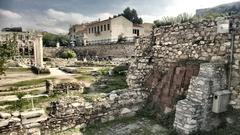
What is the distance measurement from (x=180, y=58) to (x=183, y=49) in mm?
349

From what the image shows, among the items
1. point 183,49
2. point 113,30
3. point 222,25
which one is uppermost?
point 113,30

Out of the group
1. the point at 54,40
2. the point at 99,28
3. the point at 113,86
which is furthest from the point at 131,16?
the point at 113,86

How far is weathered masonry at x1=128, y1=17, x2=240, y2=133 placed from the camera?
6.37 m

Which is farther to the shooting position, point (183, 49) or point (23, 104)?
point (183, 49)

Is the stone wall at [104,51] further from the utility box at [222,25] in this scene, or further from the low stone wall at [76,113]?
the utility box at [222,25]

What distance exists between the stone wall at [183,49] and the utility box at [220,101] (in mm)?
234

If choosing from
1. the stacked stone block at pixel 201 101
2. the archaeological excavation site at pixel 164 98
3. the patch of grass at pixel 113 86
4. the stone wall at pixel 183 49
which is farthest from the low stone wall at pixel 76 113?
the stacked stone block at pixel 201 101

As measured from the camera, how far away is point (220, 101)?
6.25 m

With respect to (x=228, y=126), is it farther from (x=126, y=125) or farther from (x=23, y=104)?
(x=23, y=104)

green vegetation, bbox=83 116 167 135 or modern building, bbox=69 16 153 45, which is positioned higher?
modern building, bbox=69 16 153 45

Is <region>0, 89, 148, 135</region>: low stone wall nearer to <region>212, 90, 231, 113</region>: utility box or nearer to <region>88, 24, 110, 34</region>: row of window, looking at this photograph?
<region>212, 90, 231, 113</region>: utility box

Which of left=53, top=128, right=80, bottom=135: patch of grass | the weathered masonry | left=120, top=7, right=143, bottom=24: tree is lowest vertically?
left=53, top=128, right=80, bottom=135: patch of grass

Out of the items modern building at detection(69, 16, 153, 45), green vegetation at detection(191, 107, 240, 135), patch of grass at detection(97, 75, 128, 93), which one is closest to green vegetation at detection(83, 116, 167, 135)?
green vegetation at detection(191, 107, 240, 135)

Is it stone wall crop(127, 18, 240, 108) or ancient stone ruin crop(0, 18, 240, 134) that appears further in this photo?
stone wall crop(127, 18, 240, 108)
